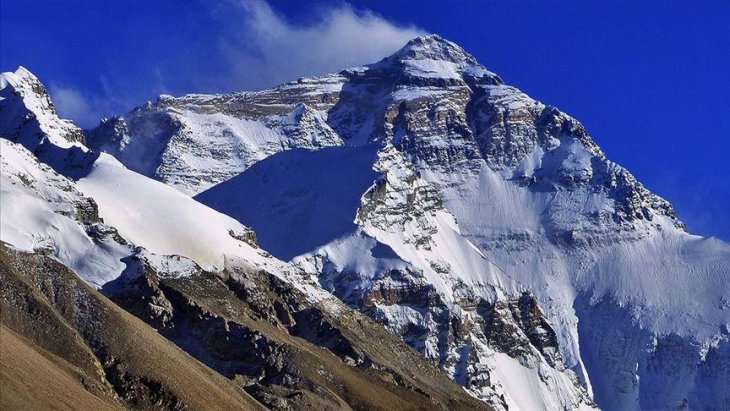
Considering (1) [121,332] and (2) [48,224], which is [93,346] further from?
(2) [48,224]

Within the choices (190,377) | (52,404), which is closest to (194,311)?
(190,377)

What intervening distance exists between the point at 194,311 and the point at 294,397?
59.6ft

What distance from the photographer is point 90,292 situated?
→ 161 metres

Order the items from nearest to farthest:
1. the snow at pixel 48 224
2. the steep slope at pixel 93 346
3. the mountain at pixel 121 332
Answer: the steep slope at pixel 93 346 < the mountain at pixel 121 332 < the snow at pixel 48 224

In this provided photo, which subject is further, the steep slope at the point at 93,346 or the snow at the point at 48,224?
the snow at the point at 48,224

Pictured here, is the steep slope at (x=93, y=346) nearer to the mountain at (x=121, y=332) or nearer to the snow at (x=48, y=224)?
the mountain at (x=121, y=332)

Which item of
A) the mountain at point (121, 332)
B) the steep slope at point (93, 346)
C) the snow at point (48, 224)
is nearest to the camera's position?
the steep slope at point (93, 346)

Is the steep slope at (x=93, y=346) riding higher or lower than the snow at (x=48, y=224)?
lower

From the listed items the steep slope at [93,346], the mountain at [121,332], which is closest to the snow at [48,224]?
the mountain at [121,332]

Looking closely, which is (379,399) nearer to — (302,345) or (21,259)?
(302,345)

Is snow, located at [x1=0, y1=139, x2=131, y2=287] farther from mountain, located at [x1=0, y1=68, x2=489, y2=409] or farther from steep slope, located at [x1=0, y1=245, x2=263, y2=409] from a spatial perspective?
steep slope, located at [x1=0, y1=245, x2=263, y2=409]

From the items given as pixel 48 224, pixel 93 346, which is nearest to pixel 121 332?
pixel 93 346

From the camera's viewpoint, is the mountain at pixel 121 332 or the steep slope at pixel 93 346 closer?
the steep slope at pixel 93 346

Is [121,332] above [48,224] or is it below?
below
